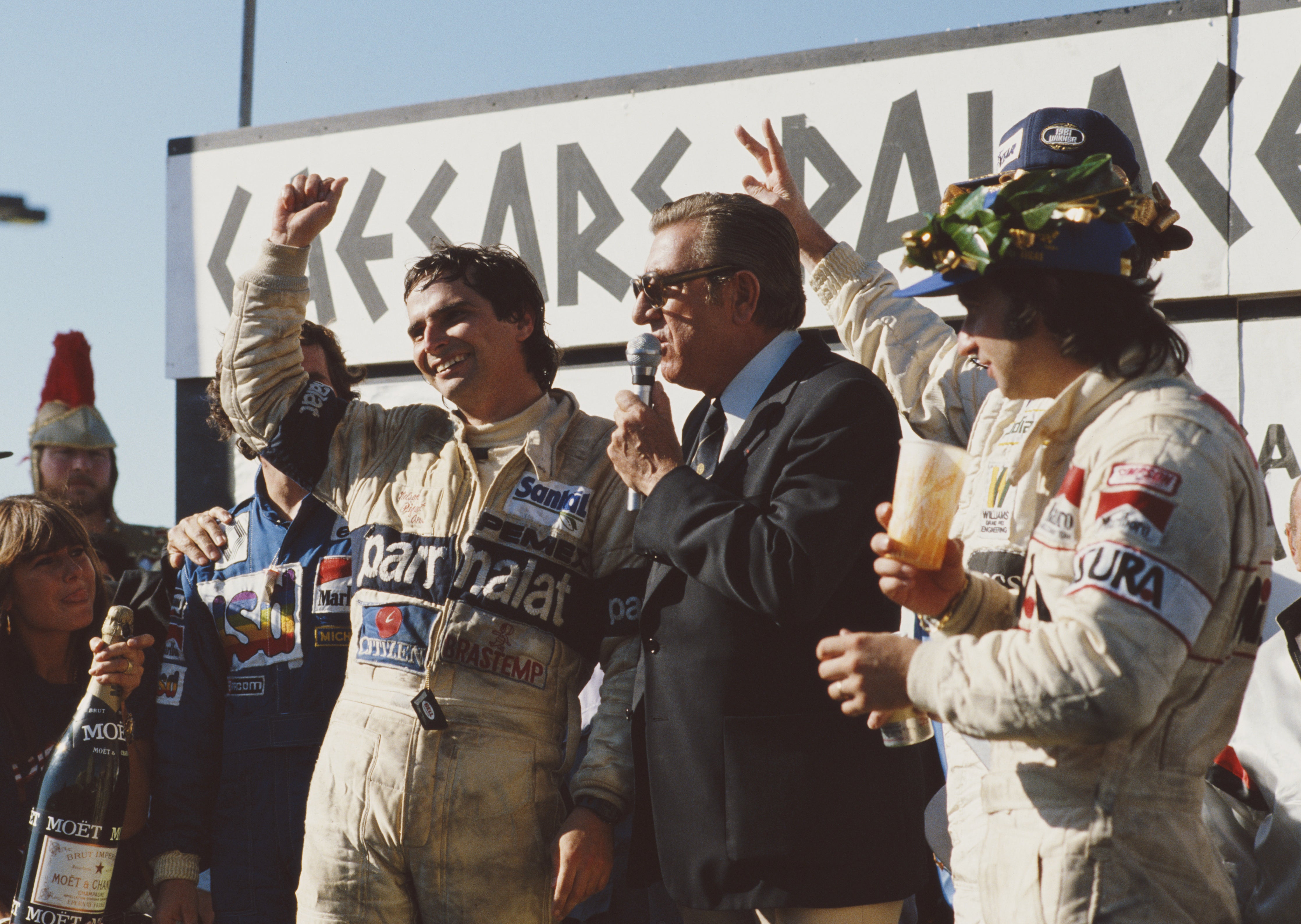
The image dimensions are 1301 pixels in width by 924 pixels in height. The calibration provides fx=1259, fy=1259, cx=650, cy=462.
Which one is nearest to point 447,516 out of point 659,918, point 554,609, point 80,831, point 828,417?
point 554,609

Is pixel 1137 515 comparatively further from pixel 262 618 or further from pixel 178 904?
pixel 178 904

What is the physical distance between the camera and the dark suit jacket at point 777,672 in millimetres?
2074

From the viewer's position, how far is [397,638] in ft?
8.36

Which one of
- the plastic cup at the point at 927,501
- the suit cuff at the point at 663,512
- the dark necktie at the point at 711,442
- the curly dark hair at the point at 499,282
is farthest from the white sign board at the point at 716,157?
the plastic cup at the point at 927,501

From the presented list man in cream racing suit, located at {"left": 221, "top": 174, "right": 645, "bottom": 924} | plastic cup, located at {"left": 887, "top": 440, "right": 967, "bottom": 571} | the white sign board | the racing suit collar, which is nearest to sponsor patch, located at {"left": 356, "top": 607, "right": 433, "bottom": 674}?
man in cream racing suit, located at {"left": 221, "top": 174, "right": 645, "bottom": 924}

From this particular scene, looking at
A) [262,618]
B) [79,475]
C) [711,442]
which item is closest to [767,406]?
[711,442]

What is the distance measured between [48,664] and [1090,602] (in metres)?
3.10

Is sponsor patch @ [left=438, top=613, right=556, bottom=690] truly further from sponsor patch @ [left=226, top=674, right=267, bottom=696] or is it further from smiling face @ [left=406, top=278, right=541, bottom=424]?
sponsor patch @ [left=226, top=674, right=267, bottom=696]

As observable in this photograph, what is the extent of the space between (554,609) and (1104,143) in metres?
1.52

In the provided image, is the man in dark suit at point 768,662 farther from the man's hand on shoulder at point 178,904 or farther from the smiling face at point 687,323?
the man's hand on shoulder at point 178,904

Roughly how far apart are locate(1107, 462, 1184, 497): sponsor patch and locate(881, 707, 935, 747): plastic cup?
48 cm

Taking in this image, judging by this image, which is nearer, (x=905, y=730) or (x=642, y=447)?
Answer: (x=905, y=730)

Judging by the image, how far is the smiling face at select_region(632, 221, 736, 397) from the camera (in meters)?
2.47

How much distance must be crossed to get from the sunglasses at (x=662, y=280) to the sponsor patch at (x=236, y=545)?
148 centimetres
